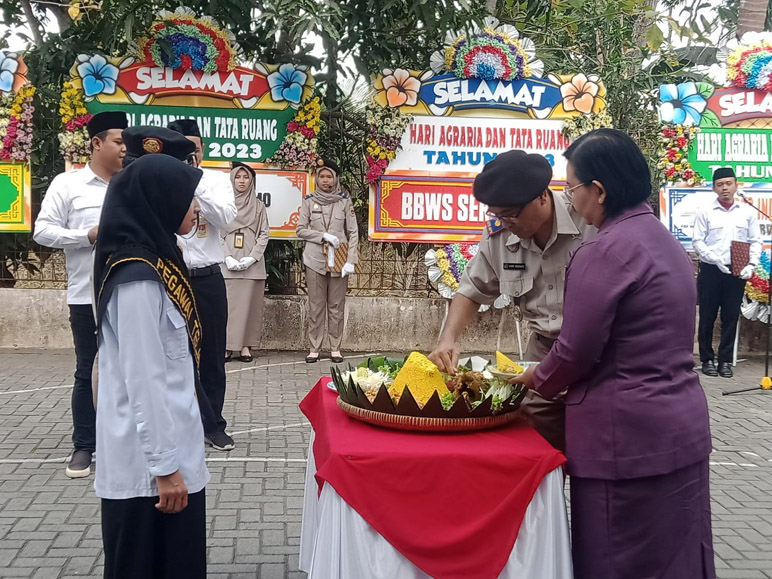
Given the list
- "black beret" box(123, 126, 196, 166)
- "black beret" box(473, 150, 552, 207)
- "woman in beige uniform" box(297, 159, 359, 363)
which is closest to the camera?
"black beret" box(473, 150, 552, 207)

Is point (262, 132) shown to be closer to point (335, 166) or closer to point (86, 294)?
point (335, 166)

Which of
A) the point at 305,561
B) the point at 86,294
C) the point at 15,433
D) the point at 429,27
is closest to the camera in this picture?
the point at 305,561

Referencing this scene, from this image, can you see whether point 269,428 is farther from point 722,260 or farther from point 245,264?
point 722,260

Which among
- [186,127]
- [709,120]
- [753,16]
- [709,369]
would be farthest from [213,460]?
[753,16]

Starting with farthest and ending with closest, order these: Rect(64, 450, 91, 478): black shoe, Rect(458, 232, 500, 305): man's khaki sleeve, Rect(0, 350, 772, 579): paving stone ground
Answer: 1. Rect(64, 450, 91, 478): black shoe
2. Rect(0, 350, 772, 579): paving stone ground
3. Rect(458, 232, 500, 305): man's khaki sleeve

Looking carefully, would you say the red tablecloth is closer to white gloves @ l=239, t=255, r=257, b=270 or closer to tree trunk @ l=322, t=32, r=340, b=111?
white gloves @ l=239, t=255, r=257, b=270

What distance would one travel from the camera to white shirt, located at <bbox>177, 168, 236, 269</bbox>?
16.5 ft

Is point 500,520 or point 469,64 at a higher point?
point 469,64

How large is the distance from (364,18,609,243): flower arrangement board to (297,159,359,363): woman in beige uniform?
463mm

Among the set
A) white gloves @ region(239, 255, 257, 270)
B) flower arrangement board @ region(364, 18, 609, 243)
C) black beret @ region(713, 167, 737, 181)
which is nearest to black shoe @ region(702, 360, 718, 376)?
black beret @ region(713, 167, 737, 181)

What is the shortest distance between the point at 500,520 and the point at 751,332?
8408mm

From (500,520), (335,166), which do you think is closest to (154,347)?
(500,520)

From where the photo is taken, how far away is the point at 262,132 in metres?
8.95

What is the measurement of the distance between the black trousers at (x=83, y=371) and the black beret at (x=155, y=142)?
3.69 feet
